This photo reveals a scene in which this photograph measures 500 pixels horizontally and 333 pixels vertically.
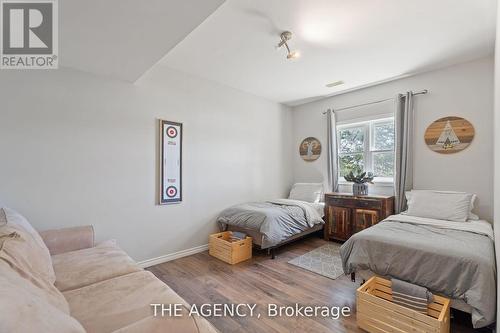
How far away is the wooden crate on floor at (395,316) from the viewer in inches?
60.6

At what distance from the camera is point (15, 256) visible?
1.11 meters

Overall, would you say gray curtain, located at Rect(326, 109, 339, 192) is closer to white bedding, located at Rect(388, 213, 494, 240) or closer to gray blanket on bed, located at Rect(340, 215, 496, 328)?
white bedding, located at Rect(388, 213, 494, 240)

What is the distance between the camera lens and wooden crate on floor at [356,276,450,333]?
1.54 metres

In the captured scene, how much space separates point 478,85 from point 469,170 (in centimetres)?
111

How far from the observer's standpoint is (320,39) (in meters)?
2.55

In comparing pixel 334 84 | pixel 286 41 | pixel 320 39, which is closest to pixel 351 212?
pixel 334 84

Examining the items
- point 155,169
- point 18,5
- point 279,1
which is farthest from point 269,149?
point 18,5

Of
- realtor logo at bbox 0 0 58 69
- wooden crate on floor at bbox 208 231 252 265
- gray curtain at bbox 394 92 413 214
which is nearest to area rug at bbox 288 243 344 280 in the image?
wooden crate on floor at bbox 208 231 252 265

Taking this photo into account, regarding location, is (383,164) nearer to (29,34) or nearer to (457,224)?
(457,224)

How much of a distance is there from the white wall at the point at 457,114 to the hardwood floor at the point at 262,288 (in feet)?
6.27

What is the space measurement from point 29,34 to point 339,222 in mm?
4256

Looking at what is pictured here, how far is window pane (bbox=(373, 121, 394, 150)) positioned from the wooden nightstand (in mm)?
884

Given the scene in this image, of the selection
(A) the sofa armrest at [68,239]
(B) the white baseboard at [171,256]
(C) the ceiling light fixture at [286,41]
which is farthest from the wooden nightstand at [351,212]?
(A) the sofa armrest at [68,239]

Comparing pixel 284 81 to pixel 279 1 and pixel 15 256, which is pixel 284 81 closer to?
pixel 279 1
